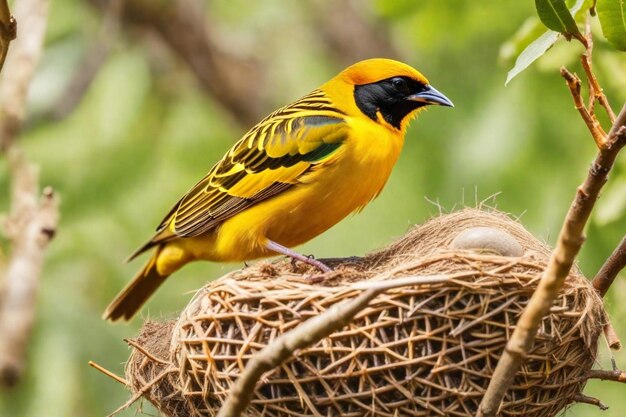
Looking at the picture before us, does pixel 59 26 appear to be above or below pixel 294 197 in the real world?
above

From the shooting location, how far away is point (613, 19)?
13.2ft

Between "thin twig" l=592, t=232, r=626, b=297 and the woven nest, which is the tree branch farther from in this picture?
"thin twig" l=592, t=232, r=626, b=297

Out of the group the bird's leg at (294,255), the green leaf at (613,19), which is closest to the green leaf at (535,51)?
the green leaf at (613,19)

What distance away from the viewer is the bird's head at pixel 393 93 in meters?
5.55

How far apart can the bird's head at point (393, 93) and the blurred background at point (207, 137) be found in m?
0.50

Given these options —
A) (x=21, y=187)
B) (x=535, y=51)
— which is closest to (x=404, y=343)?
(x=535, y=51)

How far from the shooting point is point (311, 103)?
5742 millimetres

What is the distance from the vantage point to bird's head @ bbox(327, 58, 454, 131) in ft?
18.2

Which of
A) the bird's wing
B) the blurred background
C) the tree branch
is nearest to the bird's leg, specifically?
the bird's wing

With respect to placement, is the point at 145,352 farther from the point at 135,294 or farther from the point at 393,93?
the point at 393,93

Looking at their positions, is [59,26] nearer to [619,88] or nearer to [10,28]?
[619,88]

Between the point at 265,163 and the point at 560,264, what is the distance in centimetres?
220

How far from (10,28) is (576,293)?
6.75 feet

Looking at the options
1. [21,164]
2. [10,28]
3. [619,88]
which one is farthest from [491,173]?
[10,28]
